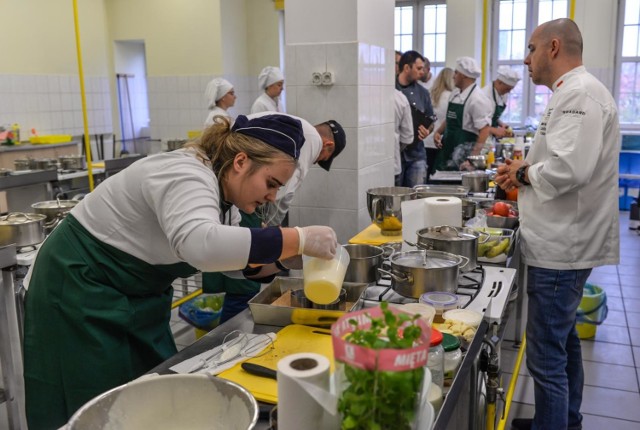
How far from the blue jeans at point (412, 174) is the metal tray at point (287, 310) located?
3517 mm

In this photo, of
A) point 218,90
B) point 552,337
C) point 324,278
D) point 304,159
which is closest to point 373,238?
point 304,159

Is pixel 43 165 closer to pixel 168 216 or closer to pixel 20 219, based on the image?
pixel 20 219

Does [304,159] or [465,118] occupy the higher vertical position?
[465,118]

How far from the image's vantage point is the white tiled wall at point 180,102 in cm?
865

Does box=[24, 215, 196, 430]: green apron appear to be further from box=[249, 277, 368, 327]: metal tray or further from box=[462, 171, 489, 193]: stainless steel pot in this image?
box=[462, 171, 489, 193]: stainless steel pot

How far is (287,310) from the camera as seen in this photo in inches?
68.5

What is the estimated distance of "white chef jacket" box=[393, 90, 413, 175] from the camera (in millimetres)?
4824

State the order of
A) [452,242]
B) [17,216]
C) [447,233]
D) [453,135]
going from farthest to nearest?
1. [453,135]
2. [17,216]
3. [447,233]
4. [452,242]

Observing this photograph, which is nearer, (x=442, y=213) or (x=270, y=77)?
(x=442, y=213)

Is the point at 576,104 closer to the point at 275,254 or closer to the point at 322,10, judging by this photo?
the point at 275,254

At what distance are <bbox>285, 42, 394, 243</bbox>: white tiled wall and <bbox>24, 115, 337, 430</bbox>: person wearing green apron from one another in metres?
2.09

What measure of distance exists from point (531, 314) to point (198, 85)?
6.97m

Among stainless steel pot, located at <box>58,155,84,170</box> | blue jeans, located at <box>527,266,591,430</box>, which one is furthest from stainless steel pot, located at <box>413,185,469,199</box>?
stainless steel pot, located at <box>58,155,84,170</box>

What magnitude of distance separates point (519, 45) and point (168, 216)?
8.61 metres
